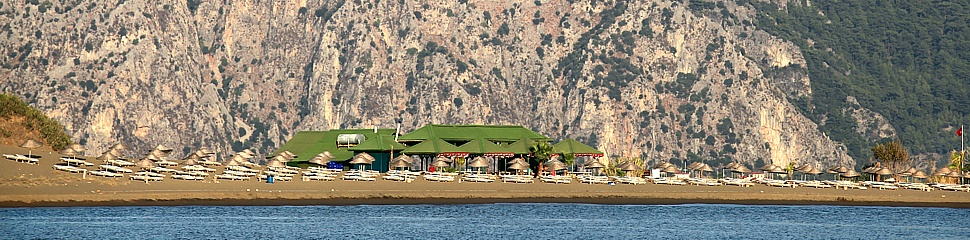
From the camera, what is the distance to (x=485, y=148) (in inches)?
4299

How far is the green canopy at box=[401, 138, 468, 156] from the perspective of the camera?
4242 inches

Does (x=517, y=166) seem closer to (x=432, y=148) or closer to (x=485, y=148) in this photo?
(x=485, y=148)

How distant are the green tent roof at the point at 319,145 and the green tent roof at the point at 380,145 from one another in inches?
32.6

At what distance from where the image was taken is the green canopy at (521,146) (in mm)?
109875

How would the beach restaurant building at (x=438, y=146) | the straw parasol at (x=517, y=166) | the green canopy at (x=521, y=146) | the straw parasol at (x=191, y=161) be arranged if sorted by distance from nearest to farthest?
the straw parasol at (x=191, y=161) → the straw parasol at (x=517, y=166) → the beach restaurant building at (x=438, y=146) → the green canopy at (x=521, y=146)

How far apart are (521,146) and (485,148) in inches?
112

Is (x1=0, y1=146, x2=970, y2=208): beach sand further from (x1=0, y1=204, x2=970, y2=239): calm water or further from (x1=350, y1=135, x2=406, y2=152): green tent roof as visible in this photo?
(x1=350, y1=135, x2=406, y2=152): green tent roof

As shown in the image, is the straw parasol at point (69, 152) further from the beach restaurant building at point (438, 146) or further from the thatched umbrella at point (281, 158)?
the beach restaurant building at point (438, 146)

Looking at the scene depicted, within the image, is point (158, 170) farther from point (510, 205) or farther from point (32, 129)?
point (32, 129)

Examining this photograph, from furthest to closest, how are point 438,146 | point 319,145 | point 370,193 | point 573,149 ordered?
point 319,145 → point 573,149 → point 438,146 → point 370,193

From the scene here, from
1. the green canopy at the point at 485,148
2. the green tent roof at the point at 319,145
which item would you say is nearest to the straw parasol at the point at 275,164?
the green tent roof at the point at 319,145

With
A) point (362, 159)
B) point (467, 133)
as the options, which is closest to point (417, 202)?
point (362, 159)

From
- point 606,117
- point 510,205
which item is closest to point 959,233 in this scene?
point 510,205

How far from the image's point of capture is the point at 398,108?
19525 cm
